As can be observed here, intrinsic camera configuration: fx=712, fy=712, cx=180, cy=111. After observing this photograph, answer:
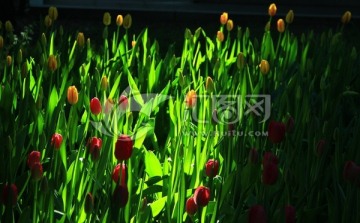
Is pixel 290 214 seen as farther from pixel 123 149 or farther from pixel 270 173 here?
pixel 123 149

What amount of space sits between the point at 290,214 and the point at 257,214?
18cm

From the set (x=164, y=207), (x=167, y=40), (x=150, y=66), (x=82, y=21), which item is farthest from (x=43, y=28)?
(x=82, y=21)

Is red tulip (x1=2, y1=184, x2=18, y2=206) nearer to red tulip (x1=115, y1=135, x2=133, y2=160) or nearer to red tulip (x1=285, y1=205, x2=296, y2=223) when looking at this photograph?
red tulip (x1=115, y1=135, x2=133, y2=160)

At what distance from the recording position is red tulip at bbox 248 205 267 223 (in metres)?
1.18

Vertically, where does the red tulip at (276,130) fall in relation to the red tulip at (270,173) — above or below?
above


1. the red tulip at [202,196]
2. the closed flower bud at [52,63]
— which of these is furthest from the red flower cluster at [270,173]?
the closed flower bud at [52,63]

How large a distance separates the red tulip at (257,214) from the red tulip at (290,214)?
17 cm

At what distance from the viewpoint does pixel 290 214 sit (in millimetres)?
1346

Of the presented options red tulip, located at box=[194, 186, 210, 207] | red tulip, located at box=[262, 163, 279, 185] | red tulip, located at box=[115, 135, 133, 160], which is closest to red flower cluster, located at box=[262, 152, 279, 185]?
red tulip, located at box=[262, 163, 279, 185]

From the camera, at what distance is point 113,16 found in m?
7.59

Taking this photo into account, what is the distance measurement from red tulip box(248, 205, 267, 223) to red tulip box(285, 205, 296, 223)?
0.17 metres

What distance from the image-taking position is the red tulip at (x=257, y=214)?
1183 mm

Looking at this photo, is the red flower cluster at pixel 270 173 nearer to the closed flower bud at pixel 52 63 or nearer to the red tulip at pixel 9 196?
the red tulip at pixel 9 196

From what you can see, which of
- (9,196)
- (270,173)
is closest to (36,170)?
(9,196)
